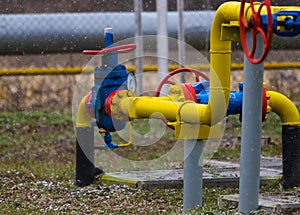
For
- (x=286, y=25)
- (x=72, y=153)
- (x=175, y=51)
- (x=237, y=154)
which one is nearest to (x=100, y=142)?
(x=72, y=153)

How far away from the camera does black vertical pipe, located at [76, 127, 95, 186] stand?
19.7 ft

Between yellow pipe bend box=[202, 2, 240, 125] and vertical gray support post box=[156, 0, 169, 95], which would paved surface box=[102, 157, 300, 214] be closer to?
yellow pipe bend box=[202, 2, 240, 125]

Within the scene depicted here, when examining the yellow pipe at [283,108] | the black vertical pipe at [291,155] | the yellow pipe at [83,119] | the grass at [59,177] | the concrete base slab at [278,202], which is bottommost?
the grass at [59,177]

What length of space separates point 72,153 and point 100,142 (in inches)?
12.2

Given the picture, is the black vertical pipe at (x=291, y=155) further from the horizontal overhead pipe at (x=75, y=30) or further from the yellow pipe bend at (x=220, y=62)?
the horizontal overhead pipe at (x=75, y=30)

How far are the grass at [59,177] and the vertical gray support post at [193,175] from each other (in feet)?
0.28

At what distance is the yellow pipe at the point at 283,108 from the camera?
5250 millimetres

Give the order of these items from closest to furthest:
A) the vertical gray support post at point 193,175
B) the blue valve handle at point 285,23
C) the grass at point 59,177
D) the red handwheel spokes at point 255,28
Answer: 1. the red handwheel spokes at point 255,28
2. the blue valve handle at point 285,23
3. the vertical gray support post at point 193,175
4. the grass at point 59,177

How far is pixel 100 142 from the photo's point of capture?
7.71 metres

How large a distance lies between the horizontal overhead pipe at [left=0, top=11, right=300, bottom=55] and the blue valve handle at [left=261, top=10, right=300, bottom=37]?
17.4 feet

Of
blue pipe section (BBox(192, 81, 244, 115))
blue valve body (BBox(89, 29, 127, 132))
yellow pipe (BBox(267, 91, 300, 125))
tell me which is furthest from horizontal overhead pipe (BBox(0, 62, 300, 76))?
blue pipe section (BBox(192, 81, 244, 115))

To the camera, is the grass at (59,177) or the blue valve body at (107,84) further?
the blue valve body at (107,84)

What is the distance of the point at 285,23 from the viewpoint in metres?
3.90

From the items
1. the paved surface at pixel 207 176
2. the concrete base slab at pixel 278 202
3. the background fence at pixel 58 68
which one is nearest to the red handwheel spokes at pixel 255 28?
the concrete base slab at pixel 278 202
